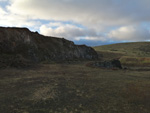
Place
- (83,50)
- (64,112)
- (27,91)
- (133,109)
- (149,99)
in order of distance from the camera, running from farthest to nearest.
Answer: (83,50)
(27,91)
(149,99)
(133,109)
(64,112)

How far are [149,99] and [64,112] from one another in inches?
246

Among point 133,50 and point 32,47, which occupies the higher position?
point 32,47

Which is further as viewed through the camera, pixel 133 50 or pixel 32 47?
pixel 133 50

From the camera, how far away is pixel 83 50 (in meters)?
49.2

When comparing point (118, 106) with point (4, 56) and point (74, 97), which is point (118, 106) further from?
point (4, 56)

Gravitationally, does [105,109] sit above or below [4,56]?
below

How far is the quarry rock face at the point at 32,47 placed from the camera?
96.3 ft

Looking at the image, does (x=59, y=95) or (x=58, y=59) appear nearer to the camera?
(x=59, y=95)

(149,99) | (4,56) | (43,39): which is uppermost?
(43,39)

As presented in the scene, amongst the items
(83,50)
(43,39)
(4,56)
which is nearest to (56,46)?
(43,39)

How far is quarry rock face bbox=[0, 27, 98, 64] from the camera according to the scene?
96.3 ft

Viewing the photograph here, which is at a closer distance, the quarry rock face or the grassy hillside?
the quarry rock face

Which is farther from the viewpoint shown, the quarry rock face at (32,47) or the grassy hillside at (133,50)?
the grassy hillside at (133,50)

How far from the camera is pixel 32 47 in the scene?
33.8 meters
